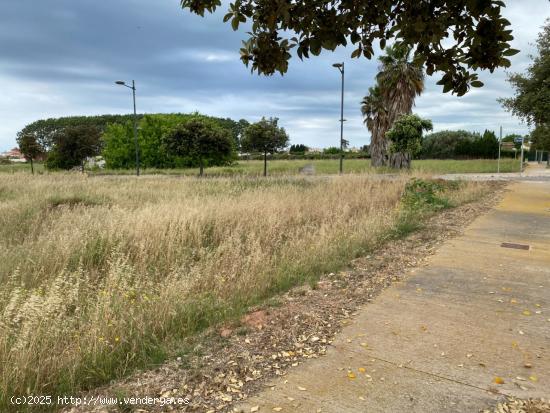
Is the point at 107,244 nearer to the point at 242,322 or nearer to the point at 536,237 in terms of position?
the point at 242,322

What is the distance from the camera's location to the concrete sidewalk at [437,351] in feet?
8.27

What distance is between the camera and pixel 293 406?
8.04 feet

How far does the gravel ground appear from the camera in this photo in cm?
260

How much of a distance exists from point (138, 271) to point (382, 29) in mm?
4374

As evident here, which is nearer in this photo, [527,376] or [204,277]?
[527,376]

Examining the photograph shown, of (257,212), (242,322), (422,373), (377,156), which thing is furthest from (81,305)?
(377,156)

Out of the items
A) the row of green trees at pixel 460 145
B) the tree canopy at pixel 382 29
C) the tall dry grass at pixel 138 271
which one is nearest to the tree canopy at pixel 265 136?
the tall dry grass at pixel 138 271

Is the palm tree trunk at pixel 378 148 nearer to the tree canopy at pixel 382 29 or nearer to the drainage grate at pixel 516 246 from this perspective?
the drainage grate at pixel 516 246

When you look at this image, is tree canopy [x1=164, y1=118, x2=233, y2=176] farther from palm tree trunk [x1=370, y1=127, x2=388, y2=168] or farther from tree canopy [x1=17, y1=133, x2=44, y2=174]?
tree canopy [x1=17, y1=133, x2=44, y2=174]

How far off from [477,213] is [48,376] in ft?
31.6

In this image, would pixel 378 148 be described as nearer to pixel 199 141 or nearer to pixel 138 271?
pixel 199 141

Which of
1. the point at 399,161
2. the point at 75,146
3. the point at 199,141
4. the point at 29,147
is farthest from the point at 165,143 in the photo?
the point at 29,147

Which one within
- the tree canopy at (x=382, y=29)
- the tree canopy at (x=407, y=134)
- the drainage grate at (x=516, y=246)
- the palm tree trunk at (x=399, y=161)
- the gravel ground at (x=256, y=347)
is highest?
the tree canopy at (x=407, y=134)

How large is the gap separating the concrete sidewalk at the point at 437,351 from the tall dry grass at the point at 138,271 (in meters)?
1.13
